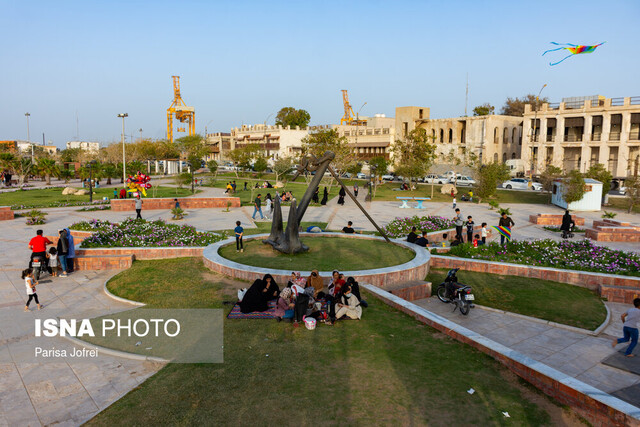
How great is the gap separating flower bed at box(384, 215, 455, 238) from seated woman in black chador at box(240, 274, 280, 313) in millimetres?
8268

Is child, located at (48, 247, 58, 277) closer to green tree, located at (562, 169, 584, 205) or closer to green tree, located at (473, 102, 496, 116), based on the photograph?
green tree, located at (562, 169, 584, 205)

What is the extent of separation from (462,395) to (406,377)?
2.74 ft

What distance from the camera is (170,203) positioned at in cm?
2723

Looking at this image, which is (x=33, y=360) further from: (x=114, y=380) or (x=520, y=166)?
A: (x=520, y=166)

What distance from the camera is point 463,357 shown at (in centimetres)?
729

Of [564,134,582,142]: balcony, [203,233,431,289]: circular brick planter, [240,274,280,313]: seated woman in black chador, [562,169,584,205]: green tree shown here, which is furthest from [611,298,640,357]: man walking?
[564,134,582,142]: balcony

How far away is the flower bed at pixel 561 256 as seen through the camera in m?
12.8

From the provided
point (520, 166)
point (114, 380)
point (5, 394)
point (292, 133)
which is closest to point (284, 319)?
point (114, 380)

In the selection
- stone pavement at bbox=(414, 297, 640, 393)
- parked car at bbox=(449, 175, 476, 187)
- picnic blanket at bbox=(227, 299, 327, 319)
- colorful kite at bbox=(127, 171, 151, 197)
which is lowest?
stone pavement at bbox=(414, 297, 640, 393)

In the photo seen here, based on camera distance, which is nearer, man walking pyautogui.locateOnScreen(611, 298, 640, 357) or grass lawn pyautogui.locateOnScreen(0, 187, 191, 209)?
man walking pyautogui.locateOnScreen(611, 298, 640, 357)

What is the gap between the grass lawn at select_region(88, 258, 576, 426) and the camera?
5.64 meters

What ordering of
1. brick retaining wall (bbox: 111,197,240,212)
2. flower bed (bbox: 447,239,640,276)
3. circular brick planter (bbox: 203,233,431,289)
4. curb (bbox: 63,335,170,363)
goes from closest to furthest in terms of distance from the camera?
1. curb (bbox: 63,335,170,363)
2. circular brick planter (bbox: 203,233,431,289)
3. flower bed (bbox: 447,239,640,276)
4. brick retaining wall (bbox: 111,197,240,212)

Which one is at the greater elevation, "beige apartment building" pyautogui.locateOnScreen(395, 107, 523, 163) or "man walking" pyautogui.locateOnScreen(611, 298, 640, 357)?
"beige apartment building" pyautogui.locateOnScreen(395, 107, 523, 163)

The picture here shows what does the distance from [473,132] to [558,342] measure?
58174 mm
